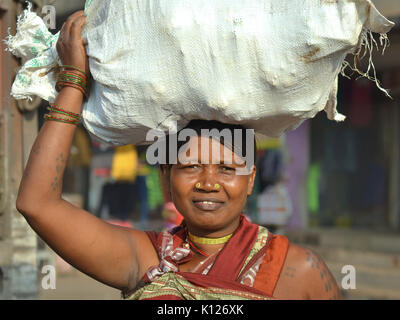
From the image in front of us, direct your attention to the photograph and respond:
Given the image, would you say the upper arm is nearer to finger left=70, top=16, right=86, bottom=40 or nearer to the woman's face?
the woman's face

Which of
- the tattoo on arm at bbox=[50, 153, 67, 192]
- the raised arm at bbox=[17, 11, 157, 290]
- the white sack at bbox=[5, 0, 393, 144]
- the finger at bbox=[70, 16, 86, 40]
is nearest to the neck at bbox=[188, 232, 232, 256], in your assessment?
the raised arm at bbox=[17, 11, 157, 290]

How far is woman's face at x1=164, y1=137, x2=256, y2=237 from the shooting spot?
5.85ft

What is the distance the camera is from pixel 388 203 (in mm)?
9688

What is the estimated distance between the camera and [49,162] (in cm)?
164

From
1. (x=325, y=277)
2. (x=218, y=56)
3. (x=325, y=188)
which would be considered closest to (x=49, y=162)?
(x=218, y=56)

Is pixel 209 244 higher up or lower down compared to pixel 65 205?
lower down

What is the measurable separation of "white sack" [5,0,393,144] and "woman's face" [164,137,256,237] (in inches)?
6.1

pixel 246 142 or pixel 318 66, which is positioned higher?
pixel 318 66

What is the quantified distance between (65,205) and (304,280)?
33.7 inches

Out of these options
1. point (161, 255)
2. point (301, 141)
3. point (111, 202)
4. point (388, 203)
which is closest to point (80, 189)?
point (111, 202)

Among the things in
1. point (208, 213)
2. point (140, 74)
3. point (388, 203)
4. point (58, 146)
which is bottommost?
point (388, 203)

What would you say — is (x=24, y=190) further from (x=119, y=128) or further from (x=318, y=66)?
(x=318, y=66)

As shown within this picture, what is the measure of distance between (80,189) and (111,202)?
274 cm

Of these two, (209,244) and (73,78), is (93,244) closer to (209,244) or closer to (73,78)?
(209,244)
